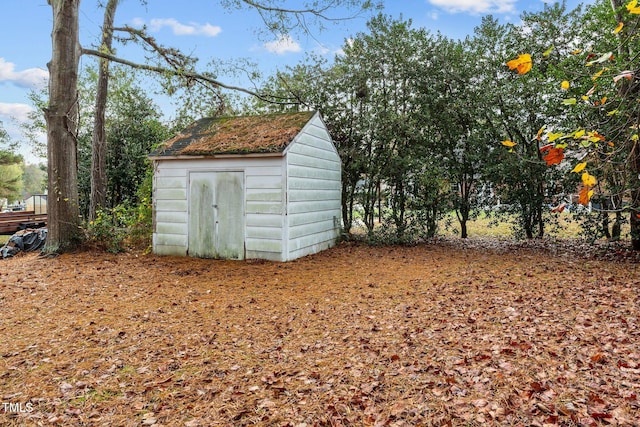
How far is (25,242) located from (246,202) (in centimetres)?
604

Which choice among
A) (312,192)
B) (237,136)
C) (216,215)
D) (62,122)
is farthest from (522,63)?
(62,122)

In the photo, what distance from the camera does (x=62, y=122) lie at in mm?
8102

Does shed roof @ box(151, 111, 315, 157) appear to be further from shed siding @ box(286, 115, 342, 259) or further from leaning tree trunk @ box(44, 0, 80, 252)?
leaning tree trunk @ box(44, 0, 80, 252)

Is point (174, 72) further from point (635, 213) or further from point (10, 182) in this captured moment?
point (10, 182)

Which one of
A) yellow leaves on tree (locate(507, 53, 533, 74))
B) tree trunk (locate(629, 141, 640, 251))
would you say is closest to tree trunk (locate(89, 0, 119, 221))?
yellow leaves on tree (locate(507, 53, 533, 74))

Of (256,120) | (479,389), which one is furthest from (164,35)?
(479,389)

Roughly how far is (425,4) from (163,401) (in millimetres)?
9052

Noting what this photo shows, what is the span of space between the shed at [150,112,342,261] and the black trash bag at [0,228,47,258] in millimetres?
3474

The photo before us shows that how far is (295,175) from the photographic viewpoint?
799 cm

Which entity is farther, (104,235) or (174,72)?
(174,72)

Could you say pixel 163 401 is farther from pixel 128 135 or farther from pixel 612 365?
pixel 128 135

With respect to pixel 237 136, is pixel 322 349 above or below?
below

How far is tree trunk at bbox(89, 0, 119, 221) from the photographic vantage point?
34.8ft

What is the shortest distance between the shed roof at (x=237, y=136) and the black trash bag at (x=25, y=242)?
3.98 meters
